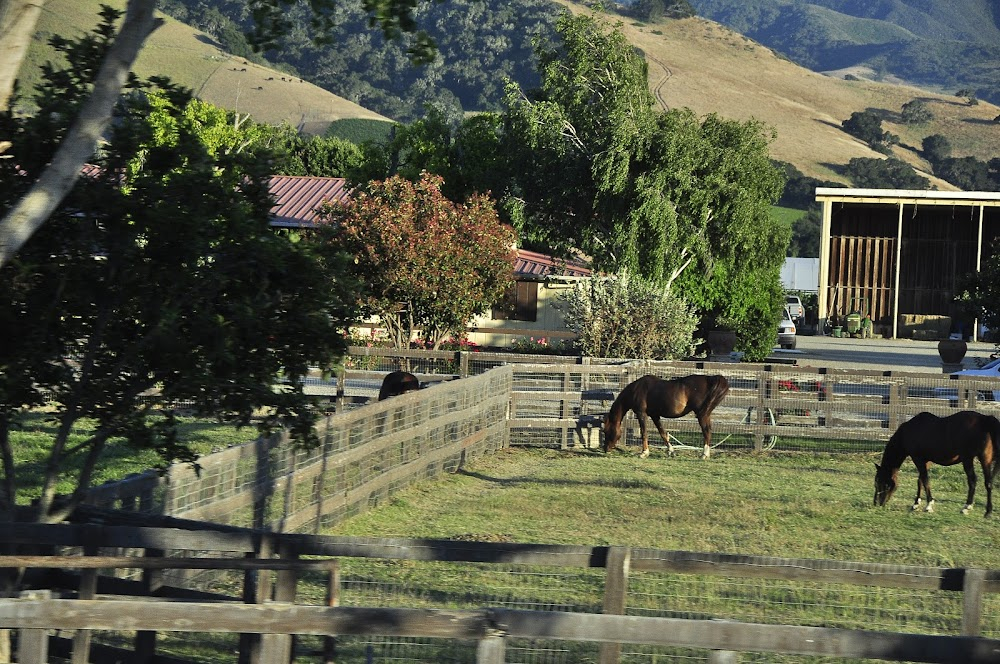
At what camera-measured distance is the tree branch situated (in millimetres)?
6129

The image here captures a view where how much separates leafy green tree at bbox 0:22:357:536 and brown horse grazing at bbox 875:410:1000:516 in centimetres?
1020

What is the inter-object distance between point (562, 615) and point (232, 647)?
2756 millimetres

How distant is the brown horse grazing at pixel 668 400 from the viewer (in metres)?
20.1

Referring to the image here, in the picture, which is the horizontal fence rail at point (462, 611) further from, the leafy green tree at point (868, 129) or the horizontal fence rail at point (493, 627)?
the leafy green tree at point (868, 129)

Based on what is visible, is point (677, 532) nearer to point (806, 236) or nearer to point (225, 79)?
point (806, 236)

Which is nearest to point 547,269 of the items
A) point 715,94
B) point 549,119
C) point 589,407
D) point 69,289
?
point 549,119

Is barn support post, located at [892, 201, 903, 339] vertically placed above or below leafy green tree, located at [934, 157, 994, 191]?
below

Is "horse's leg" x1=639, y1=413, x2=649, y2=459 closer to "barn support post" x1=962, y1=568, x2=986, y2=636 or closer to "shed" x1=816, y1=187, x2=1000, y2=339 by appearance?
"barn support post" x1=962, y1=568, x2=986, y2=636

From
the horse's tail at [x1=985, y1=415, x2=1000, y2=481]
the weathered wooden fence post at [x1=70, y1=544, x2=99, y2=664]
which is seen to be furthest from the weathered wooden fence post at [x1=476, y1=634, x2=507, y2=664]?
the horse's tail at [x1=985, y1=415, x2=1000, y2=481]

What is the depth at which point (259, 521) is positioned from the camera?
36.0 ft

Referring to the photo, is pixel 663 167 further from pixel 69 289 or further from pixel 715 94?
pixel 715 94

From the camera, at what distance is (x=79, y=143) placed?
6.33 metres

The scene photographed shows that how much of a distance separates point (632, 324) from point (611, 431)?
7942 mm

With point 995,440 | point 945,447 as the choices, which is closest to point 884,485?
point 945,447
